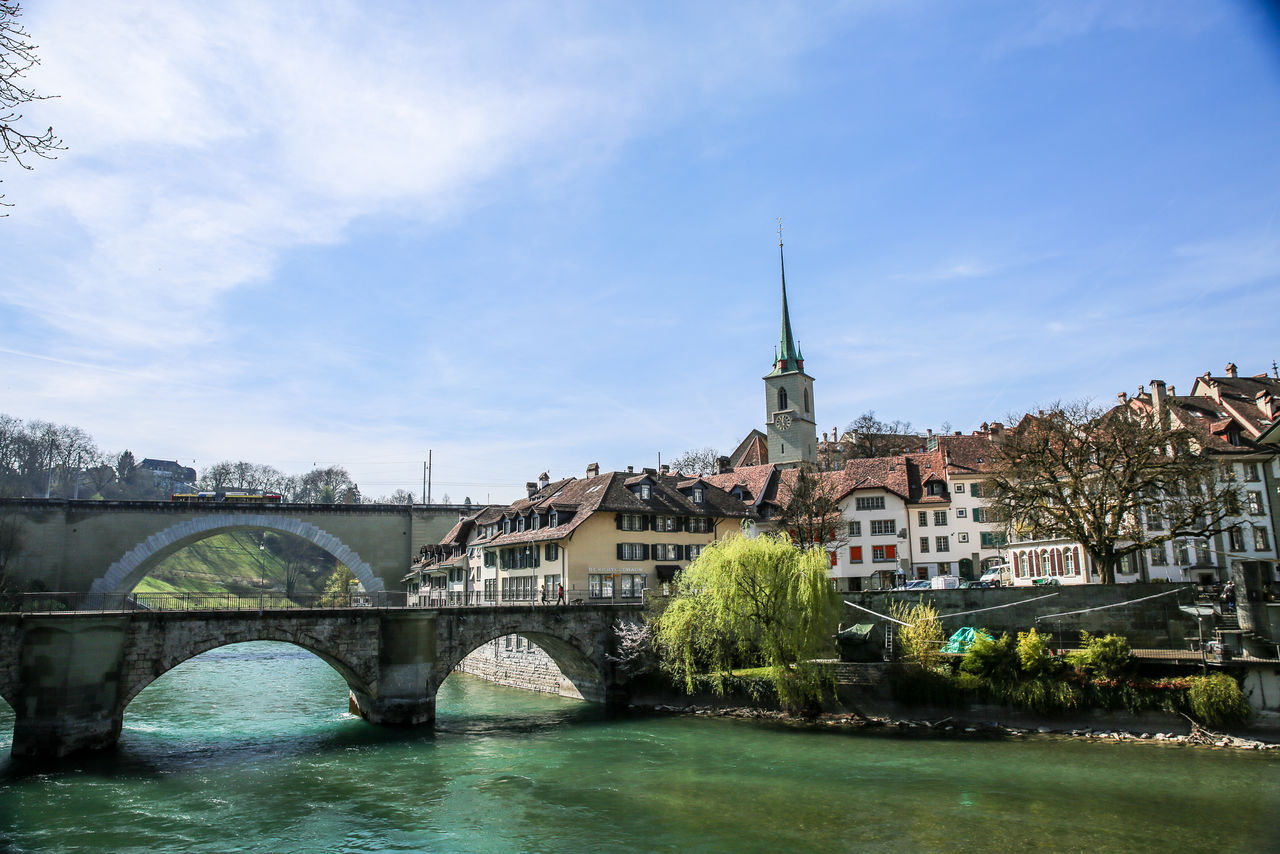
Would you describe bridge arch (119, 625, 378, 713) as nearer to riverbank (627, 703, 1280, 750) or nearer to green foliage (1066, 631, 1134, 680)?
riverbank (627, 703, 1280, 750)

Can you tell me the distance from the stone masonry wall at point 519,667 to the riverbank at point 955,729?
948 centimetres

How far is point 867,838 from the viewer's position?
17.8m

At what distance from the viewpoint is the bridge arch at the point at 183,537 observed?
1955 inches

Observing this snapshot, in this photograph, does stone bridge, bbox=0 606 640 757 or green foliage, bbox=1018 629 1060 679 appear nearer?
stone bridge, bbox=0 606 640 757

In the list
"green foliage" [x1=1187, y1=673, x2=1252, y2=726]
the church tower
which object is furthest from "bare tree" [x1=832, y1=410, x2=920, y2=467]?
"green foliage" [x1=1187, y1=673, x2=1252, y2=726]

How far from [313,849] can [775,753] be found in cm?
1376

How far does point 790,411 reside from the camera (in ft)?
224

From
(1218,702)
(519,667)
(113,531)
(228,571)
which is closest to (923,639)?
(1218,702)

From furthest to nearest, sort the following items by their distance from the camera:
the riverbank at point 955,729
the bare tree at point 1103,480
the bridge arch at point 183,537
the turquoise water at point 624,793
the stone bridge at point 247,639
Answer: the bridge arch at point 183,537 < the bare tree at point 1103,480 < the riverbank at point 955,729 < the stone bridge at point 247,639 < the turquoise water at point 624,793

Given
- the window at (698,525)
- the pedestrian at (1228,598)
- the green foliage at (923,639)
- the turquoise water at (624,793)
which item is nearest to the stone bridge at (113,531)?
the turquoise water at (624,793)

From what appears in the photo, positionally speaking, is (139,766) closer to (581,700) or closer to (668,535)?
(581,700)

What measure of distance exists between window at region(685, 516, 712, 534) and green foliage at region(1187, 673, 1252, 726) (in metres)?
25.5

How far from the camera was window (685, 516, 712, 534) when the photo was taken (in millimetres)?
47781

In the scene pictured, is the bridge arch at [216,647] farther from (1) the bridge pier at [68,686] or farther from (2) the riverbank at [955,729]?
(2) the riverbank at [955,729]
